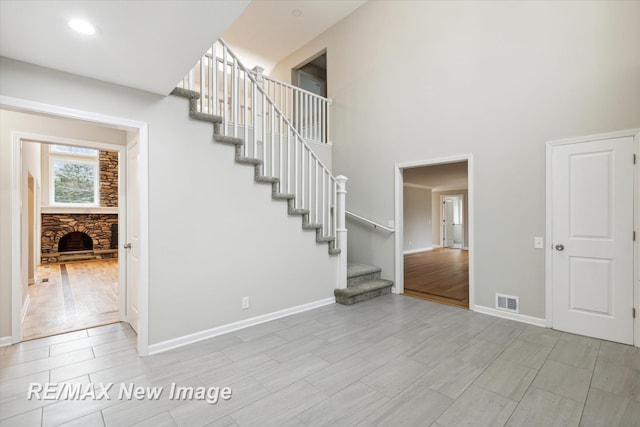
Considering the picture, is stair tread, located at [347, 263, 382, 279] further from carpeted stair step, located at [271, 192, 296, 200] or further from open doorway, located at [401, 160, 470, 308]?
carpeted stair step, located at [271, 192, 296, 200]

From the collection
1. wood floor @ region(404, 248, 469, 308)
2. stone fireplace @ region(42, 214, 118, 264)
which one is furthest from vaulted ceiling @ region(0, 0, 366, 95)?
stone fireplace @ region(42, 214, 118, 264)

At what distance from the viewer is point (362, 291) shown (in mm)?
4285

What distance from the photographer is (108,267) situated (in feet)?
24.5

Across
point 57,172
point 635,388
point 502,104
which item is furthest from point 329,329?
point 57,172

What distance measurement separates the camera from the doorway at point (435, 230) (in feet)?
15.2

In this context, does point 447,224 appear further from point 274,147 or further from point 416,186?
point 274,147

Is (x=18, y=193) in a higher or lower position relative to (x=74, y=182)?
lower

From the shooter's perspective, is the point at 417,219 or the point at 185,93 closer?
the point at 185,93

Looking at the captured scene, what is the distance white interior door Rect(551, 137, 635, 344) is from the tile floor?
244mm

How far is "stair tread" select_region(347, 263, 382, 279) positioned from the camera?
15.1 feet

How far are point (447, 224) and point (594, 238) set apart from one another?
8.99m

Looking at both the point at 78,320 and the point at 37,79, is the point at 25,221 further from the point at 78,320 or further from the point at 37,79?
the point at 37,79

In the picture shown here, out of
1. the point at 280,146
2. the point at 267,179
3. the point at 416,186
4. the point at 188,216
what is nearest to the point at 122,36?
the point at 188,216

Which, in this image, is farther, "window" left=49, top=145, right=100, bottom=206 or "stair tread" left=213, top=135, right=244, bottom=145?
"window" left=49, top=145, right=100, bottom=206
